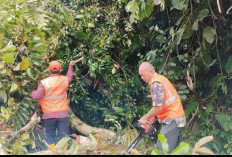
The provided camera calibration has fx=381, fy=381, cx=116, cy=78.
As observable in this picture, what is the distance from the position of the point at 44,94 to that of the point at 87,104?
1.35 m

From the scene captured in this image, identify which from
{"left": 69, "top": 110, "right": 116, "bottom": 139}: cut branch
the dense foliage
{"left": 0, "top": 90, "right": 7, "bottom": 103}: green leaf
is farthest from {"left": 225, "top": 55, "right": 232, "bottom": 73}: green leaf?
{"left": 0, "top": 90, "right": 7, "bottom": 103}: green leaf

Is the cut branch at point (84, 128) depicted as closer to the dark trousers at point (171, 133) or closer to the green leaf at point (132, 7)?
the dark trousers at point (171, 133)

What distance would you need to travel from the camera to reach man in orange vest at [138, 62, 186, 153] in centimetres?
402

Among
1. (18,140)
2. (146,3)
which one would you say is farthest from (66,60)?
(18,140)

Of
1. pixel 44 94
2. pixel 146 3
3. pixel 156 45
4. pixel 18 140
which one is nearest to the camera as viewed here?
pixel 18 140

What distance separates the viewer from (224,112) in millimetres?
6090

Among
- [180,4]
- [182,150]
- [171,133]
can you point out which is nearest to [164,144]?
[182,150]

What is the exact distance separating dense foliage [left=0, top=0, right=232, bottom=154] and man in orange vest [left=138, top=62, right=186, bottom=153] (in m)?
1.18

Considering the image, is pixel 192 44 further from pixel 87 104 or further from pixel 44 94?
pixel 44 94

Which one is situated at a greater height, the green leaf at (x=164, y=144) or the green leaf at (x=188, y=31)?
the green leaf at (x=188, y=31)

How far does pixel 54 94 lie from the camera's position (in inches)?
206

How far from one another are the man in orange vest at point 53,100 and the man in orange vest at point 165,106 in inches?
59.4

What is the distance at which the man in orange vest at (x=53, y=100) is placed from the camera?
5.15 metres

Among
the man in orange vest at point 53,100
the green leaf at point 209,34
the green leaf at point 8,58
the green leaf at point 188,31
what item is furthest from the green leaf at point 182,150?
the green leaf at point 8,58
